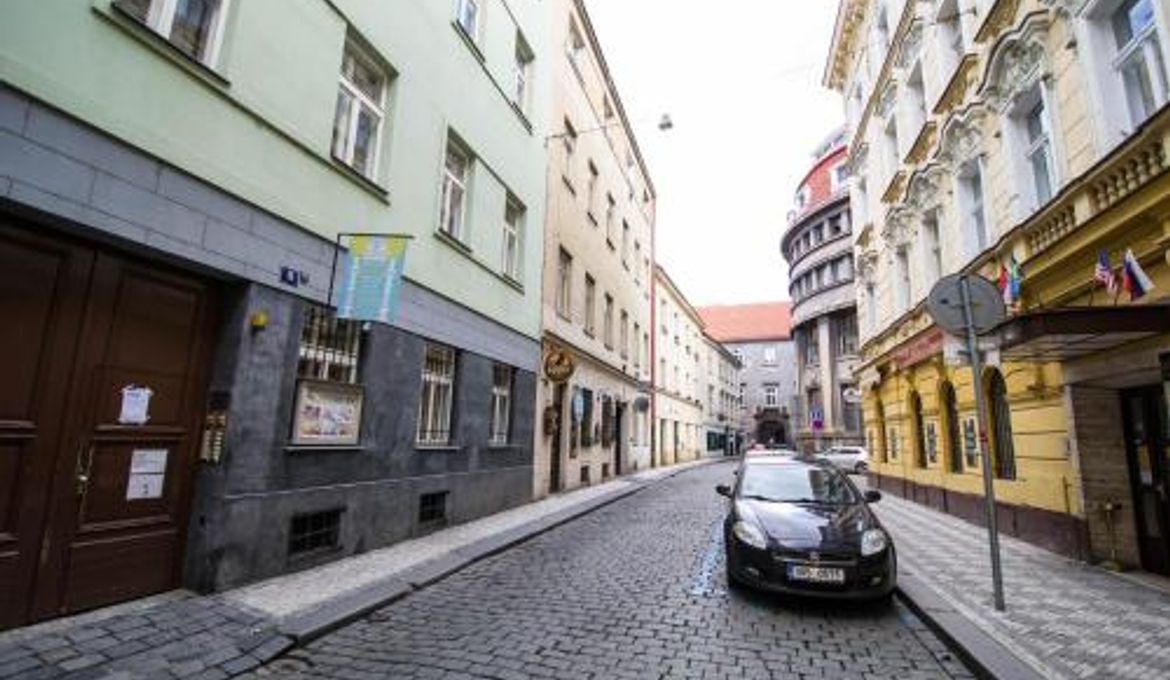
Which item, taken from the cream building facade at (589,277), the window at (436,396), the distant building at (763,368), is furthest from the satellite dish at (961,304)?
the distant building at (763,368)

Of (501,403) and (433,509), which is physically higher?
(501,403)

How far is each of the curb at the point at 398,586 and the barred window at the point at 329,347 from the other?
2547mm

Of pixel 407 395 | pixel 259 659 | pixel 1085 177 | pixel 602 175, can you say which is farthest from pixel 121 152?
pixel 602 175

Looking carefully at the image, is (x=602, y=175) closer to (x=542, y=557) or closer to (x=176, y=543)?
(x=542, y=557)

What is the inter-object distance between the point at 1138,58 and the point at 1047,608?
6.22m

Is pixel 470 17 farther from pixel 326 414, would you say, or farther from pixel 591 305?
pixel 591 305

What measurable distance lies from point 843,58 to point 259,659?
24.1 meters

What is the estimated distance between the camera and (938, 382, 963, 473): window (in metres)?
13.9

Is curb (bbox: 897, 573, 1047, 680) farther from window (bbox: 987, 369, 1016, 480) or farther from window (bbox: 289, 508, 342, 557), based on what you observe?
window (bbox: 289, 508, 342, 557)

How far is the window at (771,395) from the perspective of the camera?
232 ft

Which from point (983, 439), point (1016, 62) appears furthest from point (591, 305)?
point (983, 439)

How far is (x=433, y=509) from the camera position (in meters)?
10.6

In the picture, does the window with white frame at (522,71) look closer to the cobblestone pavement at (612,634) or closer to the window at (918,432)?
the cobblestone pavement at (612,634)

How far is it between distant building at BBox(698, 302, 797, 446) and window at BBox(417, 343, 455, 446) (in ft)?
192
